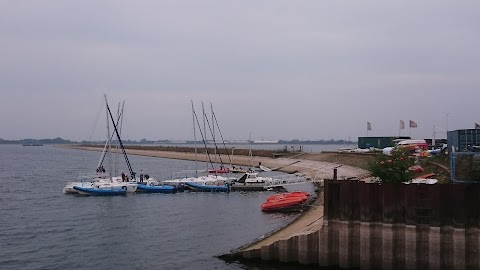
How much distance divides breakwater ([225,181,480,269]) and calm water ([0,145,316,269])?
9.18ft

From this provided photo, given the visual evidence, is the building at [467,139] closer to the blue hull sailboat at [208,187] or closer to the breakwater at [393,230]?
the breakwater at [393,230]

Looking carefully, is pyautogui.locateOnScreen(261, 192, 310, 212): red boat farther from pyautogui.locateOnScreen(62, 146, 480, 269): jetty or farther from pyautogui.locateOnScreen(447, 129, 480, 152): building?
pyautogui.locateOnScreen(62, 146, 480, 269): jetty

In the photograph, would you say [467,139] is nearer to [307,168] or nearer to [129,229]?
[129,229]

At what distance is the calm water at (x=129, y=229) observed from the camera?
102 feet

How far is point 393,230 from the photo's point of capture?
22828mm

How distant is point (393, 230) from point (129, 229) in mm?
25064

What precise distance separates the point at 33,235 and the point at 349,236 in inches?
1016

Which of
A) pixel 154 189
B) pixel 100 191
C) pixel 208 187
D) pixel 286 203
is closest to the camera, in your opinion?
pixel 286 203

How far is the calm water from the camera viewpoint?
3103cm

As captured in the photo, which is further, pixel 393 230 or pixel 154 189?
pixel 154 189

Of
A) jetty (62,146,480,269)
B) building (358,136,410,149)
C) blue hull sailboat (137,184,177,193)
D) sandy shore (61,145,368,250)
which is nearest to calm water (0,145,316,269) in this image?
blue hull sailboat (137,184,177,193)

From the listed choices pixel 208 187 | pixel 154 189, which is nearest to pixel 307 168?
pixel 208 187

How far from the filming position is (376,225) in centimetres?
2323

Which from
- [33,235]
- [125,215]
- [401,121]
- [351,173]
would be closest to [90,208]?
[125,215]
